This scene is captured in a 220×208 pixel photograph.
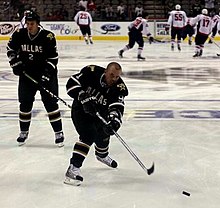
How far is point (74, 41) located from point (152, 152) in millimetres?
13321

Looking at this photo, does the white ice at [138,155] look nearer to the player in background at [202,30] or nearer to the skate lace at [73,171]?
the skate lace at [73,171]

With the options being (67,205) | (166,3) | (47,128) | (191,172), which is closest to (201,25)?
(166,3)

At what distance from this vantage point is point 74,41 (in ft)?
56.2

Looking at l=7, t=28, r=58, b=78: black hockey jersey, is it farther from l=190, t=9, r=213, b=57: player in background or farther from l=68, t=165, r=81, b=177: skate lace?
l=190, t=9, r=213, b=57: player in background

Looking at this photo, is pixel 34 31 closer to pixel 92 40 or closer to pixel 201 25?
pixel 201 25

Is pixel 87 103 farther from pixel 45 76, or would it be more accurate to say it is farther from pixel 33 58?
pixel 33 58

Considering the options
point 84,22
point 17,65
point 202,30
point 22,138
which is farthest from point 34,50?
point 84,22

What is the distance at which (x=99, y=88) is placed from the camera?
10.7 ft

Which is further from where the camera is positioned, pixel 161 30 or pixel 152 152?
pixel 161 30

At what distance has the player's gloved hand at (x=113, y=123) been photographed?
3.11 meters

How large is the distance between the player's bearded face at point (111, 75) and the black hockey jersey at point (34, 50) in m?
1.09

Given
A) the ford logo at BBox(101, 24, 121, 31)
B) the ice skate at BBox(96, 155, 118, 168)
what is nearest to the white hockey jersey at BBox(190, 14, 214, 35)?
the ford logo at BBox(101, 24, 121, 31)

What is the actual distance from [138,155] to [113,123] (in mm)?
1046

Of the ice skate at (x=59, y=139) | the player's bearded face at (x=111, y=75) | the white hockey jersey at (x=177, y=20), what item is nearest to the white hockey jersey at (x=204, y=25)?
the white hockey jersey at (x=177, y=20)
